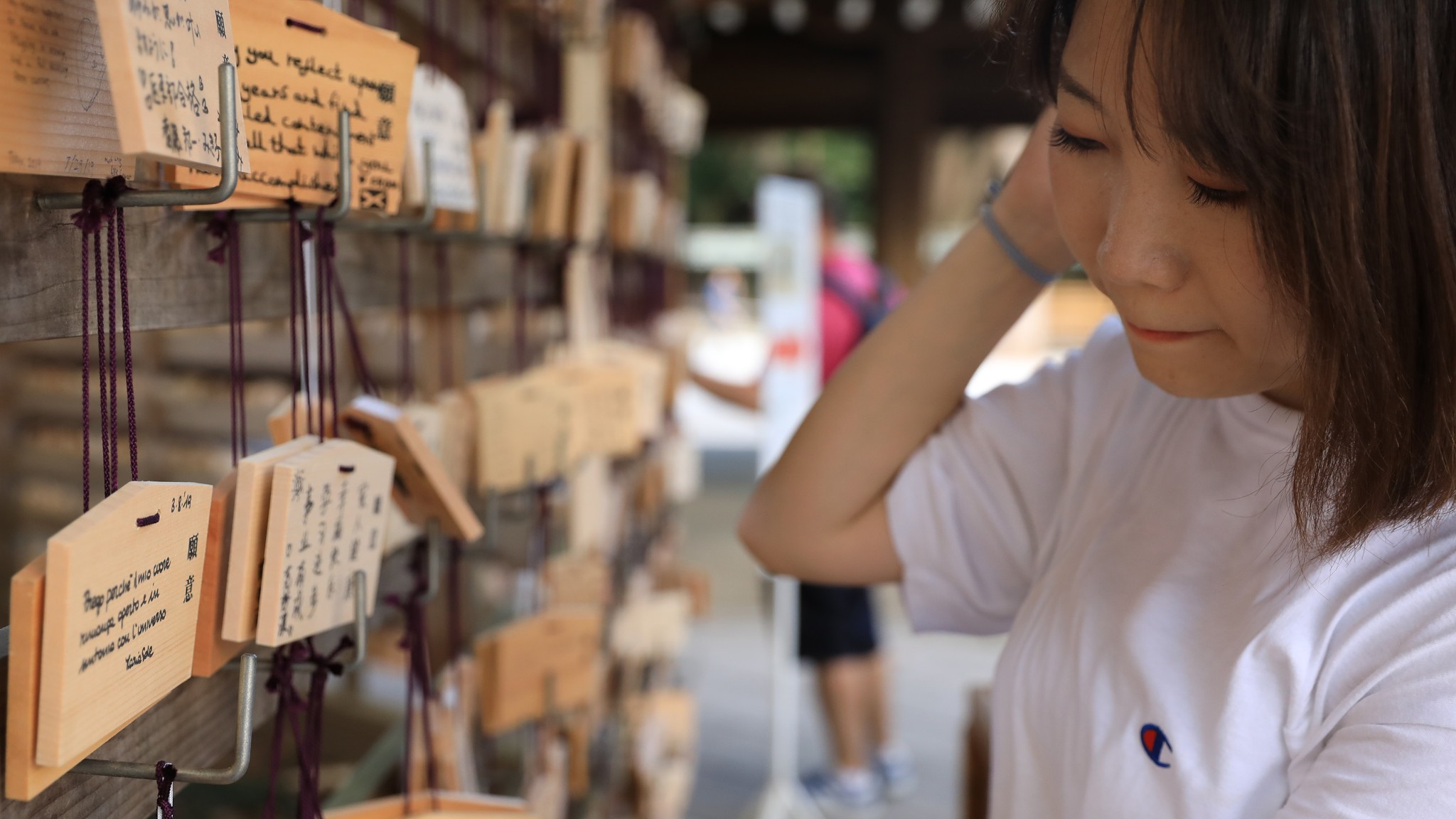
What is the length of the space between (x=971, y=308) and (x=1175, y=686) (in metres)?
0.32

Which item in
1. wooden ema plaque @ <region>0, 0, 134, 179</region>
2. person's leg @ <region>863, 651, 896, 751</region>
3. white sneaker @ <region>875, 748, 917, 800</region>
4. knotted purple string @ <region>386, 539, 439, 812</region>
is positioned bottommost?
white sneaker @ <region>875, 748, 917, 800</region>

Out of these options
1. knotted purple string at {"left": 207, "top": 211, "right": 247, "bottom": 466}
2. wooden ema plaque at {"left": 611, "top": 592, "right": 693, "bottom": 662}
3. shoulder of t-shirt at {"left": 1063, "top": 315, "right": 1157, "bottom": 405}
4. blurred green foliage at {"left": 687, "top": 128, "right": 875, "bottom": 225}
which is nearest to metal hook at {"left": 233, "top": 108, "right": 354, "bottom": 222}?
knotted purple string at {"left": 207, "top": 211, "right": 247, "bottom": 466}

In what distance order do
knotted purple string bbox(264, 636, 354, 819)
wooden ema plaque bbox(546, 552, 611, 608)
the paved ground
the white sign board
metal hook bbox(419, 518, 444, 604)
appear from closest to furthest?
knotted purple string bbox(264, 636, 354, 819), metal hook bbox(419, 518, 444, 604), wooden ema plaque bbox(546, 552, 611, 608), the white sign board, the paved ground

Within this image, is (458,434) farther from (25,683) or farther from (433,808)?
(25,683)

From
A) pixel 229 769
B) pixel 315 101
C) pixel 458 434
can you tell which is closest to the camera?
pixel 229 769

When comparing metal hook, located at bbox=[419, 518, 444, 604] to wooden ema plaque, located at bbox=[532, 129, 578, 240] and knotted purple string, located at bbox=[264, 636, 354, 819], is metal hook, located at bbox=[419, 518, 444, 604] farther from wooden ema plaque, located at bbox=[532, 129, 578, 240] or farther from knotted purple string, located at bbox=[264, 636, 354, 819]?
wooden ema plaque, located at bbox=[532, 129, 578, 240]

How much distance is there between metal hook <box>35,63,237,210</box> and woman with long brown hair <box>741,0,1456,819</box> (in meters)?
0.43

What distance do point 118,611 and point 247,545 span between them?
0.10 metres

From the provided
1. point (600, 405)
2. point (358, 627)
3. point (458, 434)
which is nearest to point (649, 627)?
point (600, 405)

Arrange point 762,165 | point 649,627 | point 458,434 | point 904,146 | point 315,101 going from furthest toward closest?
point 762,165
point 904,146
point 649,627
point 458,434
point 315,101

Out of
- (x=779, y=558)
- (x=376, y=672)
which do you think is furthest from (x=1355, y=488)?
(x=376, y=672)

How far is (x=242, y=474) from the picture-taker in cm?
60

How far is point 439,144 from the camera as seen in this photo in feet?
3.02

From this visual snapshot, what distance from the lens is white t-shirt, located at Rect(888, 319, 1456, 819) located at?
0.62m
